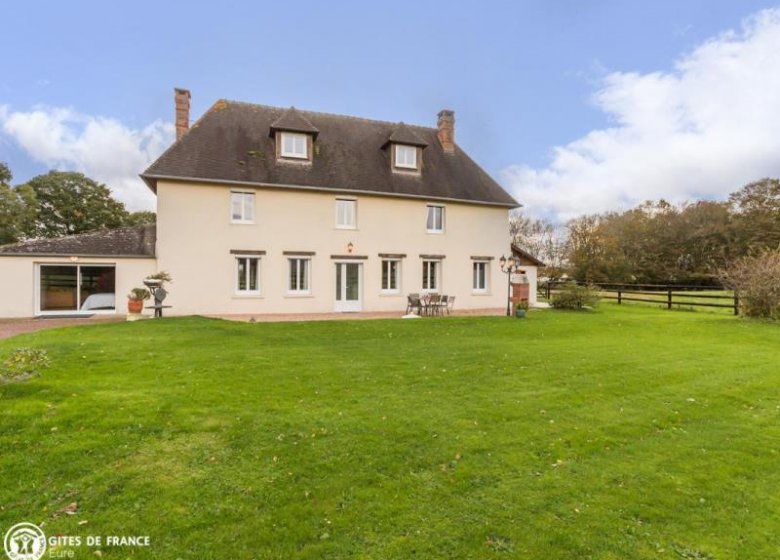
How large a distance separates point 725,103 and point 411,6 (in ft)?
39.9

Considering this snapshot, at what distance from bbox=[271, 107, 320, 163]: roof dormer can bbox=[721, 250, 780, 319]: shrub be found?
60.8 feet

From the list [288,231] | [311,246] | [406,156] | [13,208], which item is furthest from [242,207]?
[13,208]

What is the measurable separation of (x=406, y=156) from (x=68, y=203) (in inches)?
1719

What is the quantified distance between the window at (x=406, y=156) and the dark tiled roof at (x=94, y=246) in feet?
37.4

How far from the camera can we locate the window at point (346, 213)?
1864 cm

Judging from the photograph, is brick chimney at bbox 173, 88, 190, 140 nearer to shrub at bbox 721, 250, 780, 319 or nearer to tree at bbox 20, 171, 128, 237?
shrub at bbox 721, 250, 780, 319

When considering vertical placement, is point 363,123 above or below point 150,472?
above

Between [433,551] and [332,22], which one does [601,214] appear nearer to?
[332,22]

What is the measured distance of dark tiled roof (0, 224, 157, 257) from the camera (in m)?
15.8

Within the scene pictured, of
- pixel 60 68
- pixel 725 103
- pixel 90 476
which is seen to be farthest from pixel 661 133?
pixel 60 68

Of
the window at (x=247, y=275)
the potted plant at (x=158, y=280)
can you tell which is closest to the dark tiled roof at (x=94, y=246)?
the potted plant at (x=158, y=280)

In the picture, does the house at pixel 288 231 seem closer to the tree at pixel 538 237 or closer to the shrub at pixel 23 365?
the shrub at pixel 23 365

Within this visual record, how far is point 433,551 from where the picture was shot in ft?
9.59

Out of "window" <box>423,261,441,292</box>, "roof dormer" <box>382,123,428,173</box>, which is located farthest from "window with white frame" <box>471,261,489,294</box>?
"roof dormer" <box>382,123,428,173</box>
